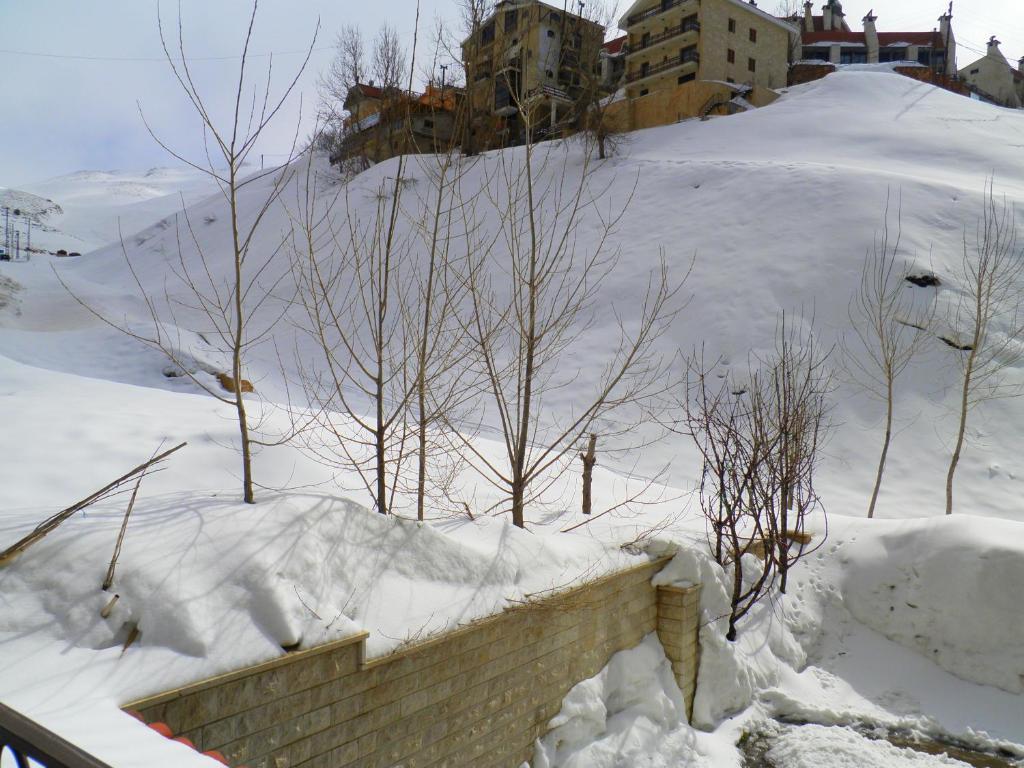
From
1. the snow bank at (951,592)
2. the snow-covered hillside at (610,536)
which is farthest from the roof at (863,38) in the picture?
the snow bank at (951,592)

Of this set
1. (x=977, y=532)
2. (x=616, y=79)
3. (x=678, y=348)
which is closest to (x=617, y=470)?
(x=678, y=348)

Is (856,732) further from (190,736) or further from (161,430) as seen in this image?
(161,430)

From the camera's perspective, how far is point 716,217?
20953 mm

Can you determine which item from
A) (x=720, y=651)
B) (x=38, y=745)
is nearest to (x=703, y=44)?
(x=720, y=651)

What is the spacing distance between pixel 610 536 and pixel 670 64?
36681 mm

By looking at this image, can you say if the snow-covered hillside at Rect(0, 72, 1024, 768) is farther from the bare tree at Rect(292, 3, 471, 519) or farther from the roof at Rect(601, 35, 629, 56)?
the roof at Rect(601, 35, 629, 56)

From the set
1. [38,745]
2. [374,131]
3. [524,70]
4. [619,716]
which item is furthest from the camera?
[374,131]

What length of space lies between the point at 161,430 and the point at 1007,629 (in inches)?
357

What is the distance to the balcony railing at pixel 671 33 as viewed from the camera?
36625 millimetres

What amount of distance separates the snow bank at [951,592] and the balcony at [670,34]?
34299mm

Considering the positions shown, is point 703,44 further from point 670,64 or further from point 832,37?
point 832,37

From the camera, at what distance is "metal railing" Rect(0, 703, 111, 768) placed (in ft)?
4.58

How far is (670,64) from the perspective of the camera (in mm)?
37906

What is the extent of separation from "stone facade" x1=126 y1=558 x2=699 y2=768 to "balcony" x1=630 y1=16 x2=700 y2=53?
120ft
